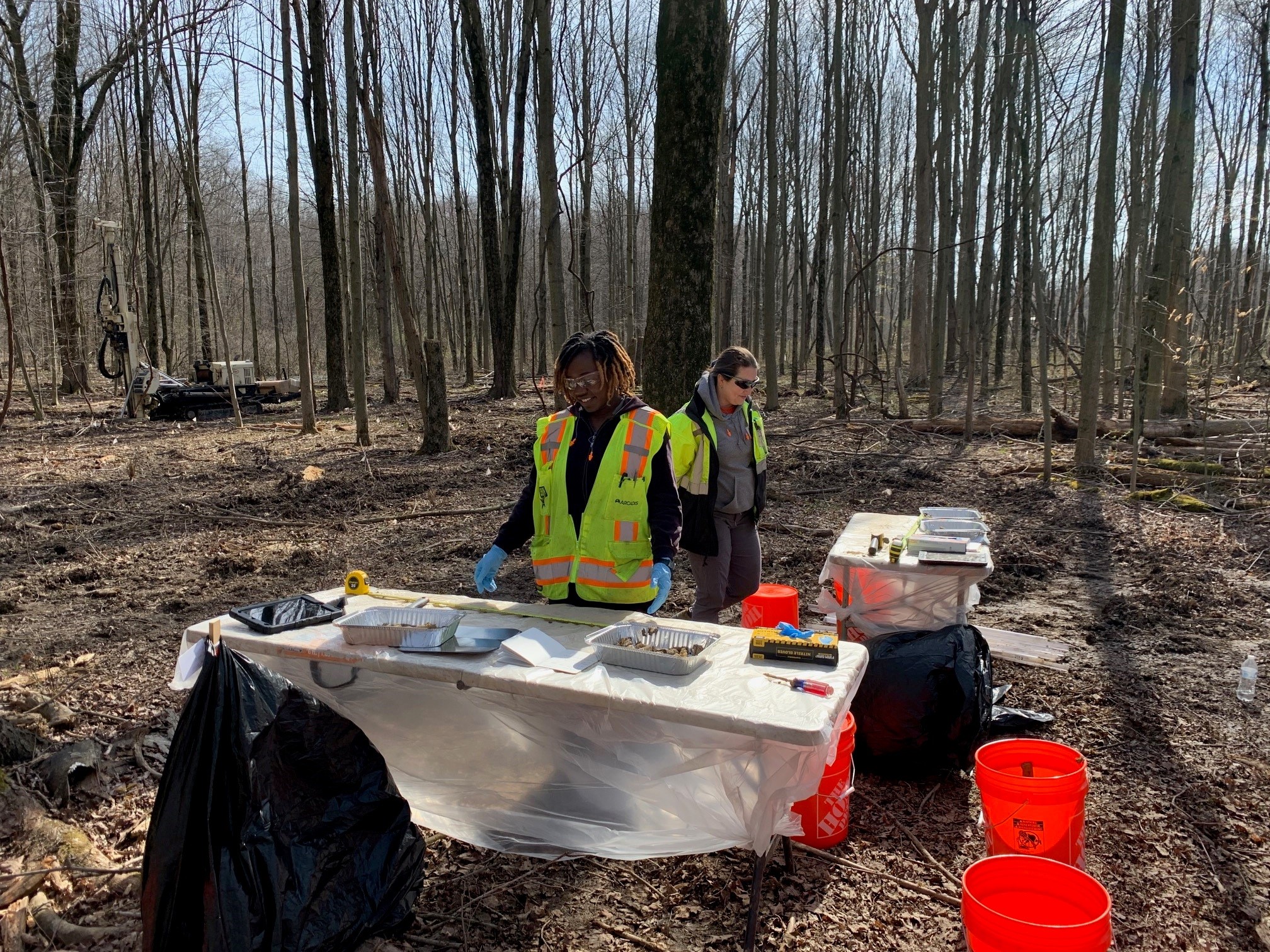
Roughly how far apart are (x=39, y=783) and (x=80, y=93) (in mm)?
20715

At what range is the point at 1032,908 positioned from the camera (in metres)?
2.18

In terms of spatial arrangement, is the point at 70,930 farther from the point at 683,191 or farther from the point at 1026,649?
the point at 683,191

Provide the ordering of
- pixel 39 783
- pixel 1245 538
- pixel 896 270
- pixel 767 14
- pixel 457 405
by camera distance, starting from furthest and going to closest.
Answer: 1. pixel 896 270
2. pixel 457 405
3. pixel 767 14
4. pixel 1245 538
5. pixel 39 783

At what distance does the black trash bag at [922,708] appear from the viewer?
10.4 feet

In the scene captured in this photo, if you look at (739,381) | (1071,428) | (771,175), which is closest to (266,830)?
(739,381)

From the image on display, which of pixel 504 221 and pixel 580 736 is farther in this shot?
pixel 504 221

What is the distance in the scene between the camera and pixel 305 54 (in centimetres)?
1214

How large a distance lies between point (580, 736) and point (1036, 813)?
1470 mm

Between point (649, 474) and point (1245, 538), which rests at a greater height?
point (649, 474)

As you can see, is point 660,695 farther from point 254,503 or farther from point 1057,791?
point 254,503

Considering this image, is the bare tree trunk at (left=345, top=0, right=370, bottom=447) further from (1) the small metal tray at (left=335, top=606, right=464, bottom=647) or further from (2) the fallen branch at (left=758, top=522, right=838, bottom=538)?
(1) the small metal tray at (left=335, top=606, right=464, bottom=647)

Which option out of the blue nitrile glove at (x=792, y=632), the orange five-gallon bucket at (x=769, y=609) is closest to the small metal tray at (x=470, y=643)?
the blue nitrile glove at (x=792, y=632)

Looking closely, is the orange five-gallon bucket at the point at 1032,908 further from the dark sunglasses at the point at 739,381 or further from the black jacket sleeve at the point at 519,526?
the dark sunglasses at the point at 739,381

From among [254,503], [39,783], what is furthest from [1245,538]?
[254,503]
